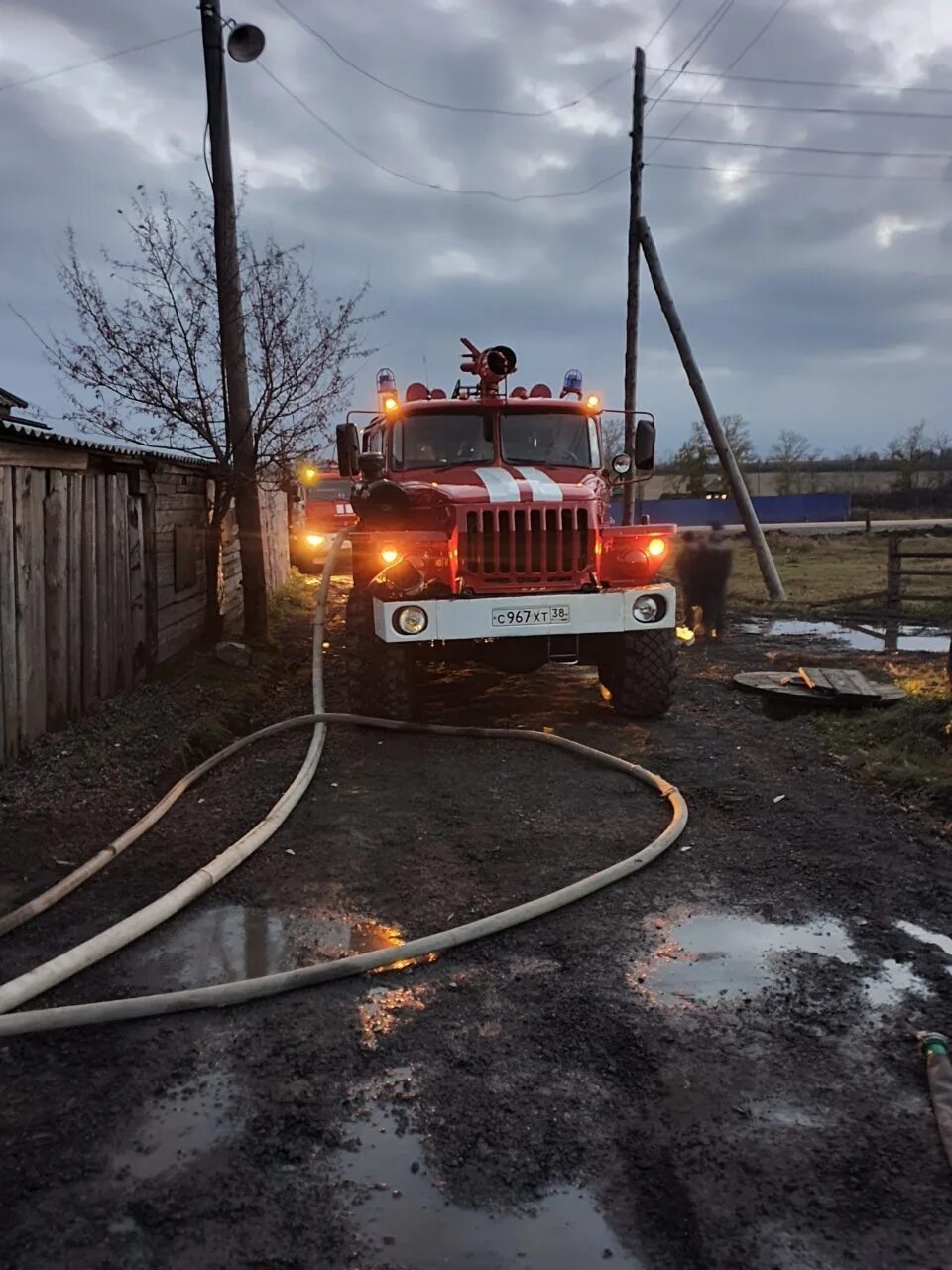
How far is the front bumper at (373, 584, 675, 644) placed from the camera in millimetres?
6734

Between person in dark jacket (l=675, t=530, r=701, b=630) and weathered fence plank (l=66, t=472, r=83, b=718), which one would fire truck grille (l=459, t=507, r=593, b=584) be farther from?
person in dark jacket (l=675, t=530, r=701, b=630)

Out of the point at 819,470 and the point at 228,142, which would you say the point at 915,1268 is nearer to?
the point at 228,142

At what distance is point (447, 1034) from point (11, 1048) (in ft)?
4.40

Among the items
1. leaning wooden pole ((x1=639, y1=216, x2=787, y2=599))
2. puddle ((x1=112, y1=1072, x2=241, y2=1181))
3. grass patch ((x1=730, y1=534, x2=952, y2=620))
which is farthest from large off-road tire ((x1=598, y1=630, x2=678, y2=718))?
leaning wooden pole ((x1=639, y1=216, x2=787, y2=599))

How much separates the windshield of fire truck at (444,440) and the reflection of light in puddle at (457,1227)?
624cm

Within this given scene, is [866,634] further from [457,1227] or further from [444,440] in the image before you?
[457,1227]

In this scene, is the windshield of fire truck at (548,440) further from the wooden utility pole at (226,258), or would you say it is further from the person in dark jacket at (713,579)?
the person in dark jacket at (713,579)

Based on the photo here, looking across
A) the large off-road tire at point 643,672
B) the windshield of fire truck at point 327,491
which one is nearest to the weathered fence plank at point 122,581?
the large off-road tire at point 643,672

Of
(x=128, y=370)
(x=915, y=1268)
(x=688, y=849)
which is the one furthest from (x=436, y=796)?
(x=128, y=370)

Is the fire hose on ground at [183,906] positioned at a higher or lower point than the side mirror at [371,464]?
lower

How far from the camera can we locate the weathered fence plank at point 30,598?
6098 millimetres

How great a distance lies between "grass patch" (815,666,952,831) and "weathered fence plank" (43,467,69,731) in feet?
17.3

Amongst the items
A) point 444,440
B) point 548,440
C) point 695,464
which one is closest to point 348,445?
point 444,440

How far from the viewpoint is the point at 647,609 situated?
23.5 feet
